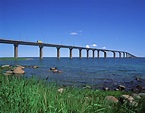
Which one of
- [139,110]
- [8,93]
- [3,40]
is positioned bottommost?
[139,110]

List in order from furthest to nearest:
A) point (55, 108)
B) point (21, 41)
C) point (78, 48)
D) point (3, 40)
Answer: point (78, 48), point (21, 41), point (3, 40), point (55, 108)

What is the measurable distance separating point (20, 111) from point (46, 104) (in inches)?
22.7

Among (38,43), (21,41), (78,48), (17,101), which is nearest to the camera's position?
(17,101)

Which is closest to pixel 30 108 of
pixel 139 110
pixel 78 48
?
pixel 139 110

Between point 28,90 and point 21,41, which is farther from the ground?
point 21,41

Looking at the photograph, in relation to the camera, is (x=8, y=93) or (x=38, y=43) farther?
(x=38, y=43)

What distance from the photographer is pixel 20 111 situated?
5.42 m

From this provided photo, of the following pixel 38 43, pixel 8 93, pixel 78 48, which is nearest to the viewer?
pixel 8 93

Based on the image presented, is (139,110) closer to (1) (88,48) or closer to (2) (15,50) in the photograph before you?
(2) (15,50)

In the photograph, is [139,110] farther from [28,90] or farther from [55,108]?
[28,90]

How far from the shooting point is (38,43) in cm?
10450

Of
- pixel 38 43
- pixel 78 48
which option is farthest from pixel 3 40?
pixel 78 48

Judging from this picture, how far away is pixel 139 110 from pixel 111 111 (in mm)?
1017

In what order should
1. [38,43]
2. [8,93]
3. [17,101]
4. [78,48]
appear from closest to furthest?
[17,101]
[8,93]
[38,43]
[78,48]
